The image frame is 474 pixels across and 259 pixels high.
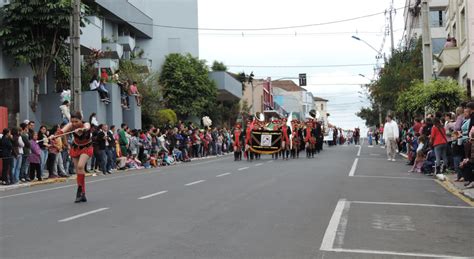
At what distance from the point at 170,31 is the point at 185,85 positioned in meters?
8.32

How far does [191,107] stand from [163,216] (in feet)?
141

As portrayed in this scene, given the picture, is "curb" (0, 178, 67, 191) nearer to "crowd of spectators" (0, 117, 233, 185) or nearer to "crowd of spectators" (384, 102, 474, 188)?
"crowd of spectators" (0, 117, 233, 185)

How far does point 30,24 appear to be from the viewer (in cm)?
2884

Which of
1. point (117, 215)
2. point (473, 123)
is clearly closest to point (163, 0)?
point (473, 123)

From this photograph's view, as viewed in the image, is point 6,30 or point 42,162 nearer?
point 42,162

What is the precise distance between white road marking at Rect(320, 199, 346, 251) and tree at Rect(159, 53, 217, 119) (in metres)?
41.4

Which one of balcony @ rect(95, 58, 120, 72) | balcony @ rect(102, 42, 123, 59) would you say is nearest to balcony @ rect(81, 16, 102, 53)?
balcony @ rect(95, 58, 120, 72)

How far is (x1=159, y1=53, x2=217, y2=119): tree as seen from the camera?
5294cm

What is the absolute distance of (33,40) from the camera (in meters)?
29.1

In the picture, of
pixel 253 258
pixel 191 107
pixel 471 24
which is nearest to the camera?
pixel 253 258

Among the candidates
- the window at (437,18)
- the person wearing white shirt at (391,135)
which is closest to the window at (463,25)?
the person wearing white shirt at (391,135)

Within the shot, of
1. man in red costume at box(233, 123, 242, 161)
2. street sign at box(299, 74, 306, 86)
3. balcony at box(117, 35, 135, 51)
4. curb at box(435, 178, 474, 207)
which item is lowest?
curb at box(435, 178, 474, 207)

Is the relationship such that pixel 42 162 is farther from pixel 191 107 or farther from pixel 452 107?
pixel 191 107

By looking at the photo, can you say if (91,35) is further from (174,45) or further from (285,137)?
(174,45)
